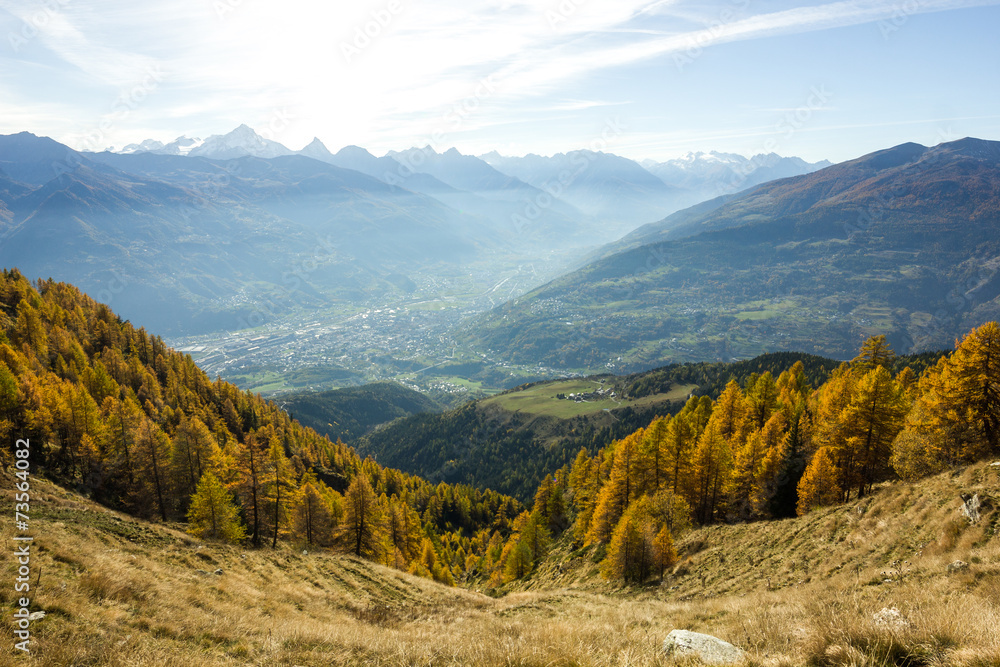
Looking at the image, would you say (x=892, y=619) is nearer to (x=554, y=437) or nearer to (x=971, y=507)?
(x=971, y=507)

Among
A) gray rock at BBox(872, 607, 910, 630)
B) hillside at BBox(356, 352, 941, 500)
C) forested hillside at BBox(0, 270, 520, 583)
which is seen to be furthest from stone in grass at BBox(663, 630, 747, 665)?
hillside at BBox(356, 352, 941, 500)

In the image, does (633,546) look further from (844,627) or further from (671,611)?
(844,627)

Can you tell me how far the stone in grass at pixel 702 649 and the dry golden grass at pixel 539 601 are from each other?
0.43m

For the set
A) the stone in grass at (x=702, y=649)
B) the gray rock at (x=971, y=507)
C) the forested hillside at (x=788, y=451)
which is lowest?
the forested hillside at (x=788, y=451)

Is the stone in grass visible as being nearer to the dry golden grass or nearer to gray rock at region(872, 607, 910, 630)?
the dry golden grass

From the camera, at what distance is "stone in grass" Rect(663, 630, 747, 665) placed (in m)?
7.63

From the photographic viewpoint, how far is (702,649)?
8.14m

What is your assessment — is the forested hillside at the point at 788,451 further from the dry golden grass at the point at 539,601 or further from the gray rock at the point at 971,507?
the gray rock at the point at 971,507

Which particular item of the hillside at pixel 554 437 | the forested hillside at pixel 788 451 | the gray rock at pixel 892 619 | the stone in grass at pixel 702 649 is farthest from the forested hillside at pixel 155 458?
the hillside at pixel 554 437

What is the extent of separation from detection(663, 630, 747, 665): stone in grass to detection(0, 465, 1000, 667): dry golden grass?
0.43m

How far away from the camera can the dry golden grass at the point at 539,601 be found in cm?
759

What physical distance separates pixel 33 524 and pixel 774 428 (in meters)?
58.2

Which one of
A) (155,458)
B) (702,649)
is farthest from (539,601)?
(155,458)

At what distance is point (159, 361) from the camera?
95.1m
